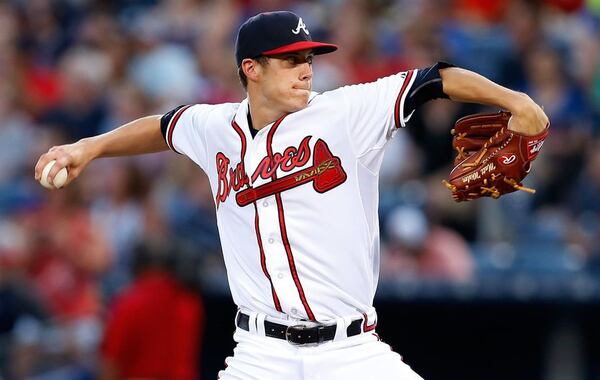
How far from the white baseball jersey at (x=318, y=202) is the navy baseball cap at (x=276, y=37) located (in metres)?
0.20

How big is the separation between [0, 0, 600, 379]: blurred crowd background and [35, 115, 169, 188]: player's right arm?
6.72 ft

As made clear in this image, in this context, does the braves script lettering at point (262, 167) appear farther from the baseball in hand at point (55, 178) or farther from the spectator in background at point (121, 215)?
the spectator in background at point (121, 215)

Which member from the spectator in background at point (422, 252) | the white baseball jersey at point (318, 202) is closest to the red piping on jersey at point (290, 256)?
the white baseball jersey at point (318, 202)

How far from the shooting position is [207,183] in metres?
8.89

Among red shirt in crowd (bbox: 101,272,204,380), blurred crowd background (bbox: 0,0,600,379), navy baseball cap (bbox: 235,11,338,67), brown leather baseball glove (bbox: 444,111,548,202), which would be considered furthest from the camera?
blurred crowd background (bbox: 0,0,600,379)

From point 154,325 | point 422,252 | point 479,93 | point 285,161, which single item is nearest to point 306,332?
point 285,161

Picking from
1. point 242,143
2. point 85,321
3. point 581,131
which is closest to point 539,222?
point 581,131

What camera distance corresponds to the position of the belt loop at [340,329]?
14.7 ft

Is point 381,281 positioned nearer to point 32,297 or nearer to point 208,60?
point 32,297

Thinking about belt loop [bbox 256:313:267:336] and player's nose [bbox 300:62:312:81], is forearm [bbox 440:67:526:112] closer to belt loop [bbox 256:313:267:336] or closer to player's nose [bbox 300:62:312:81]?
player's nose [bbox 300:62:312:81]

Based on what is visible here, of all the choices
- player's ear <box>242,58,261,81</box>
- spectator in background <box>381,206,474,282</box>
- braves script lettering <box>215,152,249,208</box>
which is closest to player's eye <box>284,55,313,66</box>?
player's ear <box>242,58,261,81</box>

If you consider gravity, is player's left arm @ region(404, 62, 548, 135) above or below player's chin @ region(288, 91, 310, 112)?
below

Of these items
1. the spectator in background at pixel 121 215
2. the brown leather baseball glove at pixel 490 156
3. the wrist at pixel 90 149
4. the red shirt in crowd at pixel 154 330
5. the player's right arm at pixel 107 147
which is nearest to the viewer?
the brown leather baseball glove at pixel 490 156

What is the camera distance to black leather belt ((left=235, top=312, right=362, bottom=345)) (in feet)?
14.6
